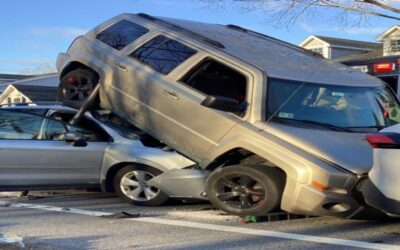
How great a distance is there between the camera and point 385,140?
5309mm

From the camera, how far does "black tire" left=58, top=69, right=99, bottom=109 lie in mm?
8359

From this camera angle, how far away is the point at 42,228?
→ 6.57 metres

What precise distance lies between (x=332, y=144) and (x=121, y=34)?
12.0ft

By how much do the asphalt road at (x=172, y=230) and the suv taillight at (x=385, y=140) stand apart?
0.99m

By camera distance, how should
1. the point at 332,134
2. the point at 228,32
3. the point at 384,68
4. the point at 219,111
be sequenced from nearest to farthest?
the point at 332,134 → the point at 219,111 → the point at 228,32 → the point at 384,68

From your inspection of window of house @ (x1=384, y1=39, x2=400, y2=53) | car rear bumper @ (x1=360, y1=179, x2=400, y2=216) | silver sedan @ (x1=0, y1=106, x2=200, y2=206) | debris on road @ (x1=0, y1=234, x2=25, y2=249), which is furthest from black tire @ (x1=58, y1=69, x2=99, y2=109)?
window of house @ (x1=384, y1=39, x2=400, y2=53)

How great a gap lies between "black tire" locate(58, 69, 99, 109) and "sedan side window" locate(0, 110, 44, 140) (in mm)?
490

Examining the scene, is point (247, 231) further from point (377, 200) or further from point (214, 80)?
point (214, 80)

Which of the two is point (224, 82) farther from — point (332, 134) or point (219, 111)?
point (332, 134)

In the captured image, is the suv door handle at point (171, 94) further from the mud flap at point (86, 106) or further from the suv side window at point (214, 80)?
the mud flap at point (86, 106)

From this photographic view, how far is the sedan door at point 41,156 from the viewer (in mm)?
7984

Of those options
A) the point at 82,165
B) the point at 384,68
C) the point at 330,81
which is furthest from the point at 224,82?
the point at 384,68

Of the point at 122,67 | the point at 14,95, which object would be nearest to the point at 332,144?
the point at 122,67

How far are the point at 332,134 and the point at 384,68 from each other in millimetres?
8372
